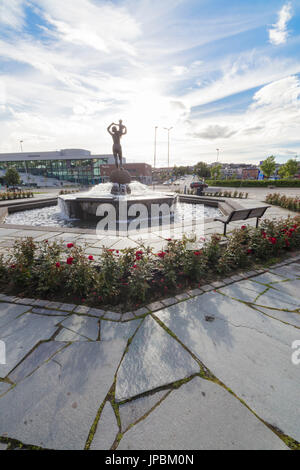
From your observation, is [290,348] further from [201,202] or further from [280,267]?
[201,202]

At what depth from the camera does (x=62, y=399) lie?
5.63 ft

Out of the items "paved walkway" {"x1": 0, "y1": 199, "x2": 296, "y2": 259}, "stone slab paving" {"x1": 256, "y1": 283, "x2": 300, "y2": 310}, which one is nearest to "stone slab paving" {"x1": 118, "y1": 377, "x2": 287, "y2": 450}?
"stone slab paving" {"x1": 256, "y1": 283, "x2": 300, "y2": 310}

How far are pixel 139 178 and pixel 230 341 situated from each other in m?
68.6

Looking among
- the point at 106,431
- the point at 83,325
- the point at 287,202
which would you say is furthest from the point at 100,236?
the point at 287,202

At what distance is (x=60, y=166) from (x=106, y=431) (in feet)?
239

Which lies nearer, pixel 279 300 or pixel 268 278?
pixel 279 300

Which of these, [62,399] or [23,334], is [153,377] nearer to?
[62,399]

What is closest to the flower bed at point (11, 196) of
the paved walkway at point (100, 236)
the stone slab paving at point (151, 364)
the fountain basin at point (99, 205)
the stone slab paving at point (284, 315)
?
the fountain basin at point (99, 205)

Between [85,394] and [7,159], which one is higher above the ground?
[7,159]

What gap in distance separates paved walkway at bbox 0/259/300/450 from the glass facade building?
65.2 meters

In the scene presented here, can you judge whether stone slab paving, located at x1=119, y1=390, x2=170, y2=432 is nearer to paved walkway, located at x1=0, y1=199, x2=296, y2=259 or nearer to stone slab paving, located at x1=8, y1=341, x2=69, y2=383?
stone slab paving, located at x1=8, y1=341, x2=69, y2=383

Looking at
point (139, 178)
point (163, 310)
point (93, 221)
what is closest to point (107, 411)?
point (163, 310)

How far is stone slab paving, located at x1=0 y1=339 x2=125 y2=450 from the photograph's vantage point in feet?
4.88

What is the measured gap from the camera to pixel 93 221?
9195 millimetres
